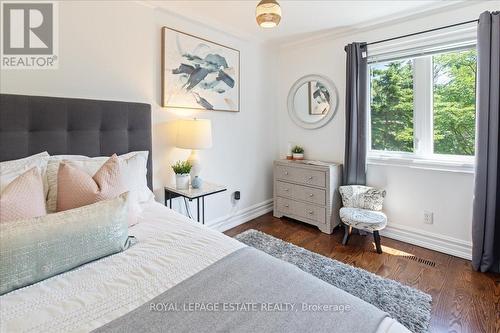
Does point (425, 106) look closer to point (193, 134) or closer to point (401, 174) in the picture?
point (401, 174)

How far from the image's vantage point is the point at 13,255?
0.94m

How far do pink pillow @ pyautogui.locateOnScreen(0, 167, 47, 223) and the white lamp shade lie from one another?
1237mm

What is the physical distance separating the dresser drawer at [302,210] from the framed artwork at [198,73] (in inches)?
52.4

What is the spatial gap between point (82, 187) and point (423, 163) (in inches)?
114

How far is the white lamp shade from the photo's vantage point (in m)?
2.41

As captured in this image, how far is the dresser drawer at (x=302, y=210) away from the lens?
3.06 m

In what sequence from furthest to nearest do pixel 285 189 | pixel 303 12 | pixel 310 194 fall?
pixel 285 189 → pixel 310 194 → pixel 303 12

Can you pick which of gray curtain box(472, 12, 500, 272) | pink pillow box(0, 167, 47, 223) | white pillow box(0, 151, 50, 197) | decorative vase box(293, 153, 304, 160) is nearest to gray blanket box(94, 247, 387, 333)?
pink pillow box(0, 167, 47, 223)

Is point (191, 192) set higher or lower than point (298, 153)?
lower

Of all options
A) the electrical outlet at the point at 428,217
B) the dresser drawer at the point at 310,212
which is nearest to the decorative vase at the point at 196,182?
the dresser drawer at the point at 310,212

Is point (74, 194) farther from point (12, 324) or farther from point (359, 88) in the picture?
point (359, 88)

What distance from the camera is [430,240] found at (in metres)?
2.65

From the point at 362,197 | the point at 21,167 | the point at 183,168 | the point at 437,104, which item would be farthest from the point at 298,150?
the point at 21,167

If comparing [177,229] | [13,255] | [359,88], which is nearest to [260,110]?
[359,88]
